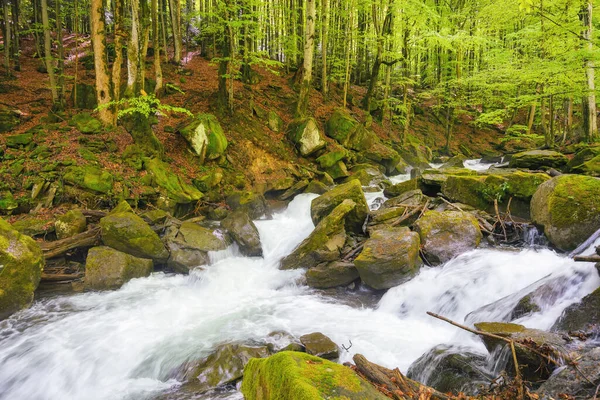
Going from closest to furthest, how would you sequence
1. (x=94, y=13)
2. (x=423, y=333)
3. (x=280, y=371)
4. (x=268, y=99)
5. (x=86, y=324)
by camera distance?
(x=280, y=371) < (x=423, y=333) < (x=86, y=324) < (x=94, y=13) < (x=268, y=99)

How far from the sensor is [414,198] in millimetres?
9492

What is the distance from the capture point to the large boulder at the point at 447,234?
23.2 feet

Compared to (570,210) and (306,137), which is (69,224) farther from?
(570,210)

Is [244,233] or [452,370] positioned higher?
[452,370]

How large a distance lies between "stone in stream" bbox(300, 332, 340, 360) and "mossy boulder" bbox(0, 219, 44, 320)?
5306mm

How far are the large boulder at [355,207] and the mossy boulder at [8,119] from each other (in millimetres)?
9778

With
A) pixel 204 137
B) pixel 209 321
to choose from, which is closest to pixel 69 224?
pixel 209 321

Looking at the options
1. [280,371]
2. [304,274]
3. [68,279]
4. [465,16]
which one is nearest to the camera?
[280,371]

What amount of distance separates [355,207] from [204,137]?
6.45m

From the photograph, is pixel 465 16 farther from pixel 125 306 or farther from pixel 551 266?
pixel 125 306

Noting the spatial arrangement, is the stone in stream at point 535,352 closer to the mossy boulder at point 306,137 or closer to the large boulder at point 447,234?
the large boulder at point 447,234

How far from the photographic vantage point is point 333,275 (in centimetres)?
756

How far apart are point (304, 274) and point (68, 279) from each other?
5223 mm

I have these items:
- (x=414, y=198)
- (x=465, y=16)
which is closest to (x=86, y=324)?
(x=414, y=198)
